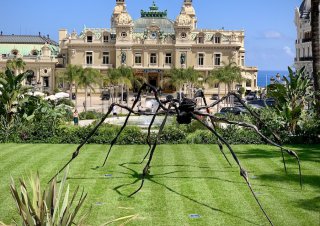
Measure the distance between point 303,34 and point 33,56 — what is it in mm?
38664

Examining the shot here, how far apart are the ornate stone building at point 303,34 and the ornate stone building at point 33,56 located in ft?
113

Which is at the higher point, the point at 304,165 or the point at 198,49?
the point at 198,49

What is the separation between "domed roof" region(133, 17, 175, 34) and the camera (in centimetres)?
7988

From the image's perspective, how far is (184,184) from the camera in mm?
13078

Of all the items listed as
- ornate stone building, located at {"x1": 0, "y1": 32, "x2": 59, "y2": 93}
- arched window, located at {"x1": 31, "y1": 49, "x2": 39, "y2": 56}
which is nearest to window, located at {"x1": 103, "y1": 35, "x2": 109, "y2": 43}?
ornate stone building, located at {"x1": 0, "y1": 32, "x2": 59, "y2": 93}

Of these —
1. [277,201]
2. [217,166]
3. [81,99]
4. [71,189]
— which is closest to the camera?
[277,201]

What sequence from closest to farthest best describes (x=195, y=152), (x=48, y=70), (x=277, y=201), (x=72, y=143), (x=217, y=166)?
(x=277, y=201)
(x=217, y=166)
(x=195, y=152)
(x=72, y=143)
(x=48, y=70)

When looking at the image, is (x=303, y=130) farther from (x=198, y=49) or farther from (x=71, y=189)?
(x=198, y=49)

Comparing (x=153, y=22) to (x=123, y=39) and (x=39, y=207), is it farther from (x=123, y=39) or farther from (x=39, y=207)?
(x=39, y=207)

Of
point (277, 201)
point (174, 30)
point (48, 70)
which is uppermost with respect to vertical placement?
point (174, 30)

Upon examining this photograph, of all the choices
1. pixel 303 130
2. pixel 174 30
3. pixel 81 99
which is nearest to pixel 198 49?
pixel 174 30

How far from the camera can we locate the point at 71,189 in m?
12.7

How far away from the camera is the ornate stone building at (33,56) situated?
2908 inches

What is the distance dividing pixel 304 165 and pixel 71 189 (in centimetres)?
746
